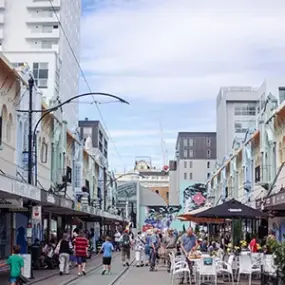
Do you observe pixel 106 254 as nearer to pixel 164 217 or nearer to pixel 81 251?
pixel 81 251

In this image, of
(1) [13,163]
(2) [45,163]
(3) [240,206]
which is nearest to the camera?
(3) [240,206]

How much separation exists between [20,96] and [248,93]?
9651 centimetres

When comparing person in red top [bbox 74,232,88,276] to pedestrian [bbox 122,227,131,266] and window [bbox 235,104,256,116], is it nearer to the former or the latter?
pedestrian [bbox 122,227,131,266]

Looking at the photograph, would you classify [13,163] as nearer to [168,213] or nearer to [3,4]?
[168,213]

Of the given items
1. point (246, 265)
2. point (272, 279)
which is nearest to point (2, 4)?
point (246, 265)

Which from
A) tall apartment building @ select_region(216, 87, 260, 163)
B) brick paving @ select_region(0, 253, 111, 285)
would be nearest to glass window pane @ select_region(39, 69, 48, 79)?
tall apartment building @ select_region(216, 87, 260, 163)

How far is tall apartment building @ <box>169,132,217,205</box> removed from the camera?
152m

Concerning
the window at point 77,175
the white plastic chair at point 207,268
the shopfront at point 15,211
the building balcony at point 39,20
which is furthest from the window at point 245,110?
the white plastic chair at point 207,268

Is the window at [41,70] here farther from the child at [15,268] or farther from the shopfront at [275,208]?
the child at [15,268]

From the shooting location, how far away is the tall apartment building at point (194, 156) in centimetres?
15200

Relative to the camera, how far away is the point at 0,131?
96.3 ft

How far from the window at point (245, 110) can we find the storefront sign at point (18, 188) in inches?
4036

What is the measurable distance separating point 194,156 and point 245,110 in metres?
31.6

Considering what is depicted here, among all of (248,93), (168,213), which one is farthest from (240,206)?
(248,93)
